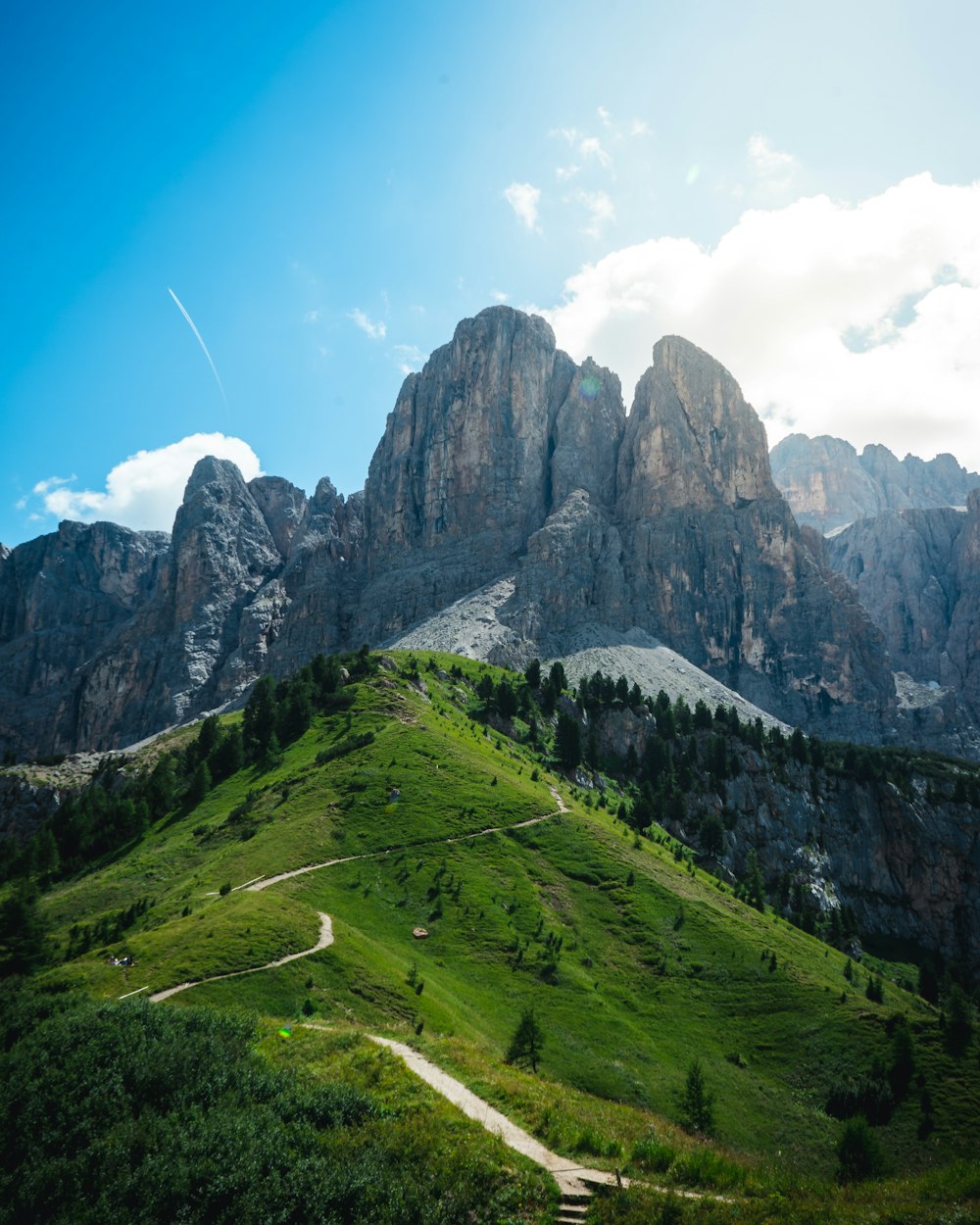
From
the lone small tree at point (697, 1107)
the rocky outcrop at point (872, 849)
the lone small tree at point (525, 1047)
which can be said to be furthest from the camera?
the rocky outcrop at point (872, 849)

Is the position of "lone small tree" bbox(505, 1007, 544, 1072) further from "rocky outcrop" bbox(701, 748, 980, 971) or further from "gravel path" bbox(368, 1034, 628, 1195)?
"rocky outcrop" bbox(701, 748, 980, 971)

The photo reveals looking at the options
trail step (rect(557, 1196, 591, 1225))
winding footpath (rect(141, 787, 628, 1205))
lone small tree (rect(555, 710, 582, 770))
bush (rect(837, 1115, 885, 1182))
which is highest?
lone small tree (rect(555, 710, 582, 770))

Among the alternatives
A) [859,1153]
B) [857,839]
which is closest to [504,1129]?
[859,1153]

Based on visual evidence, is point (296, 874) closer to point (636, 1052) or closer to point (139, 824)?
point (636, 1052)

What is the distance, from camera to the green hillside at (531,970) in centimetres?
2480

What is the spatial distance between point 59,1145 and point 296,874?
42.2 meters

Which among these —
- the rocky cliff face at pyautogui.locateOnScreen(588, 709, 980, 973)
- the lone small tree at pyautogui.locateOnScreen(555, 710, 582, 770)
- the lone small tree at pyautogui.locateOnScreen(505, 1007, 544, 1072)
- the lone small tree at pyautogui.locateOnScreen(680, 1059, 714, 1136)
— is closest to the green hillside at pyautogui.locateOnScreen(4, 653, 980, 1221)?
the lone small tree at pyautogui.locateOnScreen(505, 1007, 544, 1072)

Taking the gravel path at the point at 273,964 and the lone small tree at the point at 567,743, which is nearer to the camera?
the gravel path at the point at 273,964

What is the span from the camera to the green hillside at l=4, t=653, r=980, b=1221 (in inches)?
976

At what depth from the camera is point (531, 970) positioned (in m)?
54.9

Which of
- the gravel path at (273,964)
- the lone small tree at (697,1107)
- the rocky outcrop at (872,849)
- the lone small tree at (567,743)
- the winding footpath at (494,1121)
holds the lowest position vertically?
the rocky outcrop at (872,849)

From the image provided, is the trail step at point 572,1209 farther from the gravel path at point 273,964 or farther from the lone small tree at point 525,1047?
the lone small tree at point 525,1047

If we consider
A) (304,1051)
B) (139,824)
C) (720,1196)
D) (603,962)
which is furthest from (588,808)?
(720,1196)

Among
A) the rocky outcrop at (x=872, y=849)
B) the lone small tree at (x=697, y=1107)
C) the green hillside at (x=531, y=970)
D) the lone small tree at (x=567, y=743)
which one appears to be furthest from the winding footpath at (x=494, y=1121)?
the rocky outcrop at (x=872, y=849)
